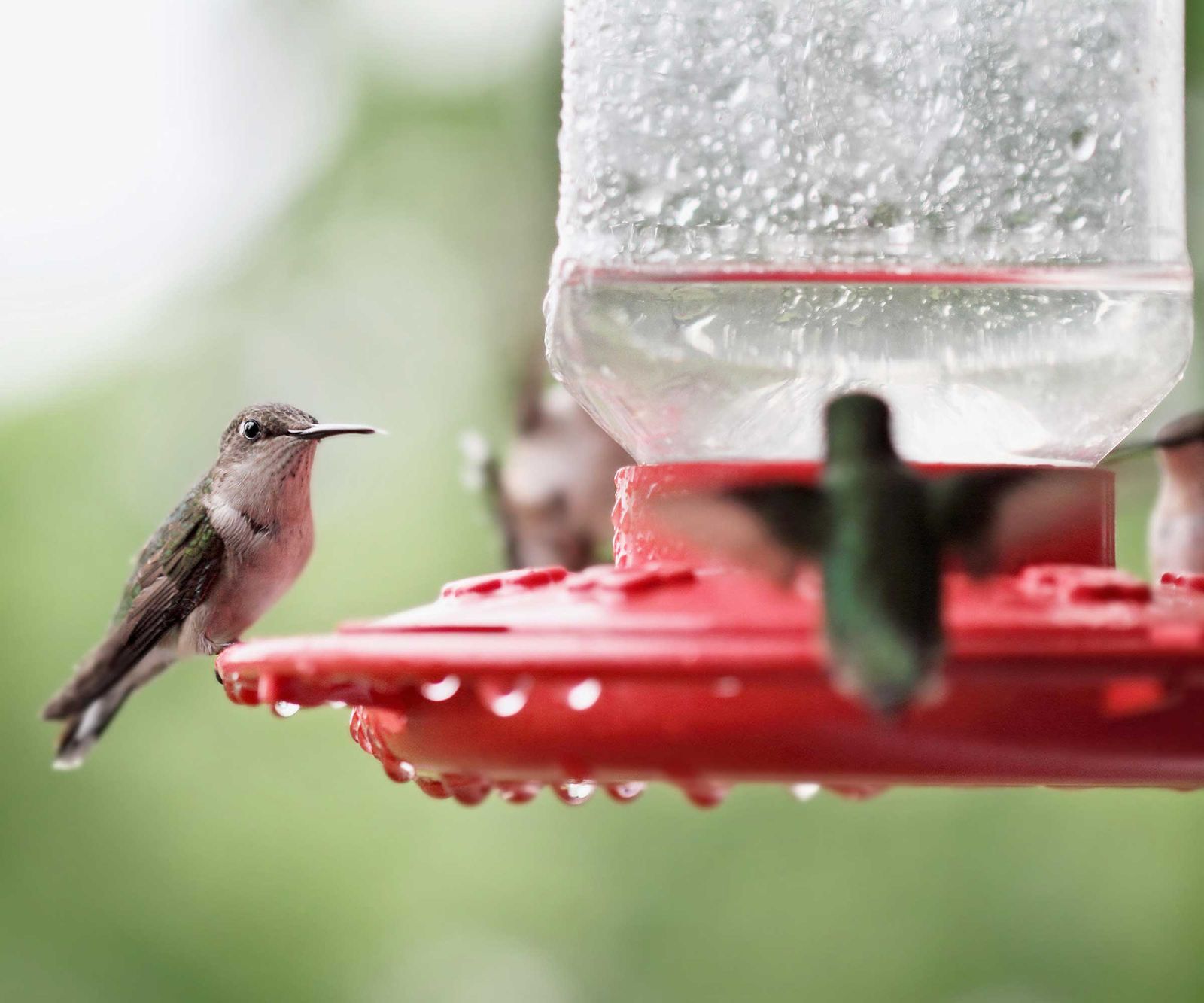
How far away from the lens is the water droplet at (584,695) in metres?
1.73

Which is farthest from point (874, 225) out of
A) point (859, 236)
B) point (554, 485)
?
point (554, 485)

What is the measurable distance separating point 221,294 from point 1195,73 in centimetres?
535

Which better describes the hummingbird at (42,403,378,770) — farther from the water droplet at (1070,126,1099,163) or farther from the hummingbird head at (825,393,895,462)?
the hummingbird head at (825,393,895,462)

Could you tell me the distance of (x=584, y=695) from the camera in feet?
5.72

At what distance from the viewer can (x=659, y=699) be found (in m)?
1.74

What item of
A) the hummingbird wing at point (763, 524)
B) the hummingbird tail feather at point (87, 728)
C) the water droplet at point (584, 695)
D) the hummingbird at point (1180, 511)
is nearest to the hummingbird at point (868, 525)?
the hummingbird wing at point (763, 524)

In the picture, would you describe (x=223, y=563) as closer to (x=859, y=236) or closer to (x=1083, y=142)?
(x=859, y=236)

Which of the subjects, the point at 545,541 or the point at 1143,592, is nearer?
the point at 1143,592

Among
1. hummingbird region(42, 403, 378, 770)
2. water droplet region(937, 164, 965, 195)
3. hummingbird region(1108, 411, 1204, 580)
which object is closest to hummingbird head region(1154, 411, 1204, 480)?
hummingbird region(1108, 411, 1204, 580)

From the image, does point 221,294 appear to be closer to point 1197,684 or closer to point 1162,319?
point 1162,319

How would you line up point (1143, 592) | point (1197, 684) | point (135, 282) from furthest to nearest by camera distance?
point (135, 282)
point (1143, 592)
point (1197, 684)

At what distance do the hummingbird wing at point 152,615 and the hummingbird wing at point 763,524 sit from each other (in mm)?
2328

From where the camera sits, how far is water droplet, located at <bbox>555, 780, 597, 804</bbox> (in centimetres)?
223

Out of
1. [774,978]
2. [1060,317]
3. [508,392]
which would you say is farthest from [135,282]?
[1060,317]
